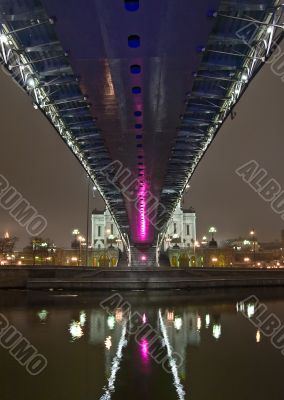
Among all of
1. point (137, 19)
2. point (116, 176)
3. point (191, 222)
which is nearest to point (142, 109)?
point (137, 19)

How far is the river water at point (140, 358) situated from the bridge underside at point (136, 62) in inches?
329

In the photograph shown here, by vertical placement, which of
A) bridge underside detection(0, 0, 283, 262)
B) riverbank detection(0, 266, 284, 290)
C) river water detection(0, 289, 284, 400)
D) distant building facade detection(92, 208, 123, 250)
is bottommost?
river water detection(0, 289, 284, 400)

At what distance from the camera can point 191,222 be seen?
150 metres

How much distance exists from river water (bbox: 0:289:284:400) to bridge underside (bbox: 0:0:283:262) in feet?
27.5

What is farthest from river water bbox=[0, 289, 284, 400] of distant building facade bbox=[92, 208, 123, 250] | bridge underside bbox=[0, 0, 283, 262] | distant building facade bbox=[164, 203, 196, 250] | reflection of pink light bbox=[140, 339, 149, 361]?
distant building facade bbox=[164, 203, 196, 250]

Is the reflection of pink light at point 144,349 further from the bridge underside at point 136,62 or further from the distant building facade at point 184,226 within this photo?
the distant building facade at point 184,226

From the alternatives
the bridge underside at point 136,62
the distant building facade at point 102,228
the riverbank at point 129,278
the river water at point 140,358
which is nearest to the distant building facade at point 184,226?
the distant building facade at point 102,228

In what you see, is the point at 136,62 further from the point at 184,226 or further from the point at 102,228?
the point at 184,226

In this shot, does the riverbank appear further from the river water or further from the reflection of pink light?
the reflection of pink light

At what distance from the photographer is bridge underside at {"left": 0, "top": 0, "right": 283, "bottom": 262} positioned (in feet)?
34.9

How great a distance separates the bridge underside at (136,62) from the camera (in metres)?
10.6

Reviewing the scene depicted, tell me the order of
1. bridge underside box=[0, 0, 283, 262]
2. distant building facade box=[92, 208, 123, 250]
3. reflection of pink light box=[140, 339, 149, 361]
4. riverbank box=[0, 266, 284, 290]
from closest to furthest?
1. bridge underside box=[0, 0, 283, 262]
2. reflection of pink light box=[140, 339, 149, 361]
3. riverbank box=[0, 266, 284, 290]
4. distant building facade box=[92, 208, 123, 250]

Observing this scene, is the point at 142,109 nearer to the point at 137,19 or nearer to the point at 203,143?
the point at 137,19

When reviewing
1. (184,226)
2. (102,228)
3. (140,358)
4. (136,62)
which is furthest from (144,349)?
(184,226)
